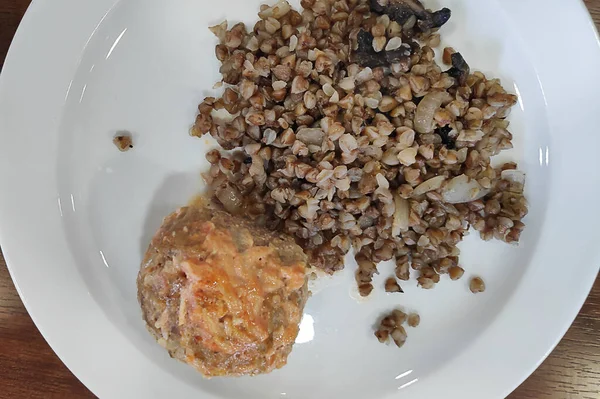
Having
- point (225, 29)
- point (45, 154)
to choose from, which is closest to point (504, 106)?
point (225, 29)

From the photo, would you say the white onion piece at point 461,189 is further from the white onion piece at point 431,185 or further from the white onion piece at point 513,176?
the white onion piece at point 513,176

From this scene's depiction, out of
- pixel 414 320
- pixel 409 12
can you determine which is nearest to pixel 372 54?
pixel 409 12

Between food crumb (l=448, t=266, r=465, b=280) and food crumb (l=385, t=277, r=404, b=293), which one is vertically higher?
food crumb (l=448, t=266, r=465, b=280)

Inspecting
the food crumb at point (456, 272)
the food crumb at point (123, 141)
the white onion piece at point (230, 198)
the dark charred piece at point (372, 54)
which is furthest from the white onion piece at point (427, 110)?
Result: the food crumb at point (123, 141)

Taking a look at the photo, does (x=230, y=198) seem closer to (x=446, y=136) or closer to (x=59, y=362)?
(x=446, y=136)

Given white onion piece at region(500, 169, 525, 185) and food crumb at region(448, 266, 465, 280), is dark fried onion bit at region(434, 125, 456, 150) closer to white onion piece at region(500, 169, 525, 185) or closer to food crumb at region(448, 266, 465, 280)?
white onion piece at region(500, 169, 525, 185)

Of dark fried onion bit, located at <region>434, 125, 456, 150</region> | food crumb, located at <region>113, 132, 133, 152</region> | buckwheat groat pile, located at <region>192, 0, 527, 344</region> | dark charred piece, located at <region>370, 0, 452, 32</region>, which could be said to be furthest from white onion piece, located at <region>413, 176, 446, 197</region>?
food crumb, located at <region>113, 132, 133, 152</region>

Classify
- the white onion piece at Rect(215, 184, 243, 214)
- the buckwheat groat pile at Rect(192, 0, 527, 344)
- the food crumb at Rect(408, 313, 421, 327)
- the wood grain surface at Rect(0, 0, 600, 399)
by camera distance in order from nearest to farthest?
1. the buckwheat groat pile at Rect(192, 0, 527, 344)
2. the white onion piece at Rect(215, 184, 243, 214)
3. the food crumb at Rect(408, 313, 421, 327)
4. the wood grain surface at Rect(0, 0, 600, 399)
